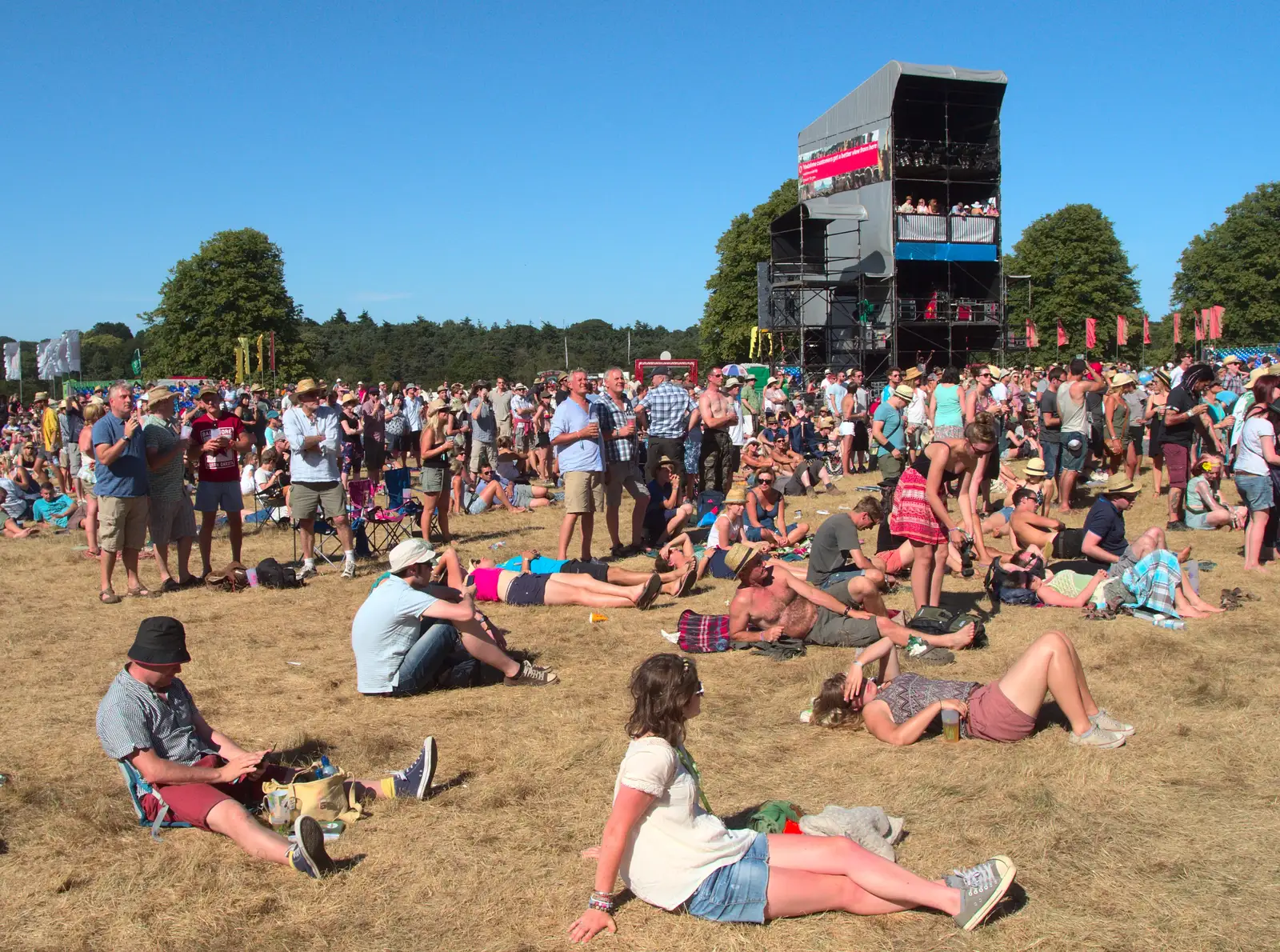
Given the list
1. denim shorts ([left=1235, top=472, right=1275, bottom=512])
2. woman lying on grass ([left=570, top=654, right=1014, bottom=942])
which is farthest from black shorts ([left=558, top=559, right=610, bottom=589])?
denim shorts ([left=1235, top=472, right=1275, bottom=512])

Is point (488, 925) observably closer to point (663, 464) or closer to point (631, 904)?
point (631, 904)

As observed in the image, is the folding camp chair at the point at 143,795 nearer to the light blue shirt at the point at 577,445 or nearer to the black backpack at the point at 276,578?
the black backpack at the point at 276,578

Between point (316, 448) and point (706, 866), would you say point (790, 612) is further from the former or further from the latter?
point (316, 448)

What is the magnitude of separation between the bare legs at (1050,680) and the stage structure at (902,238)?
26.5 m

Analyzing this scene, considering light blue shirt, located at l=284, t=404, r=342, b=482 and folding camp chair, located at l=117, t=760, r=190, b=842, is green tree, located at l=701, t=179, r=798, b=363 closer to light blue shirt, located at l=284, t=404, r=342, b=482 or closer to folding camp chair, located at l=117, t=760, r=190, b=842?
light blue shirt, located at l=284, t=404, r=342, b=482

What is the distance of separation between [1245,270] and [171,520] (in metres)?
59.3

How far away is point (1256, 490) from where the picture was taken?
8.17 metres

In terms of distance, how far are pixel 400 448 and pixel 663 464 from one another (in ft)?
17.3

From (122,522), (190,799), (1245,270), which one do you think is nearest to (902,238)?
(122,522)

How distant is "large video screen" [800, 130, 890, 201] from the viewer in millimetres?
31312

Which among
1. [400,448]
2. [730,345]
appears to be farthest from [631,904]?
[730,345]

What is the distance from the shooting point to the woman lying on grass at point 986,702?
462cm

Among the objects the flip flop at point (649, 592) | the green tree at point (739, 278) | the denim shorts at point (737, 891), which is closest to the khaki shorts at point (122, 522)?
the flip flop at point (649, 592)

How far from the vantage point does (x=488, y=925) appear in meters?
3.38
